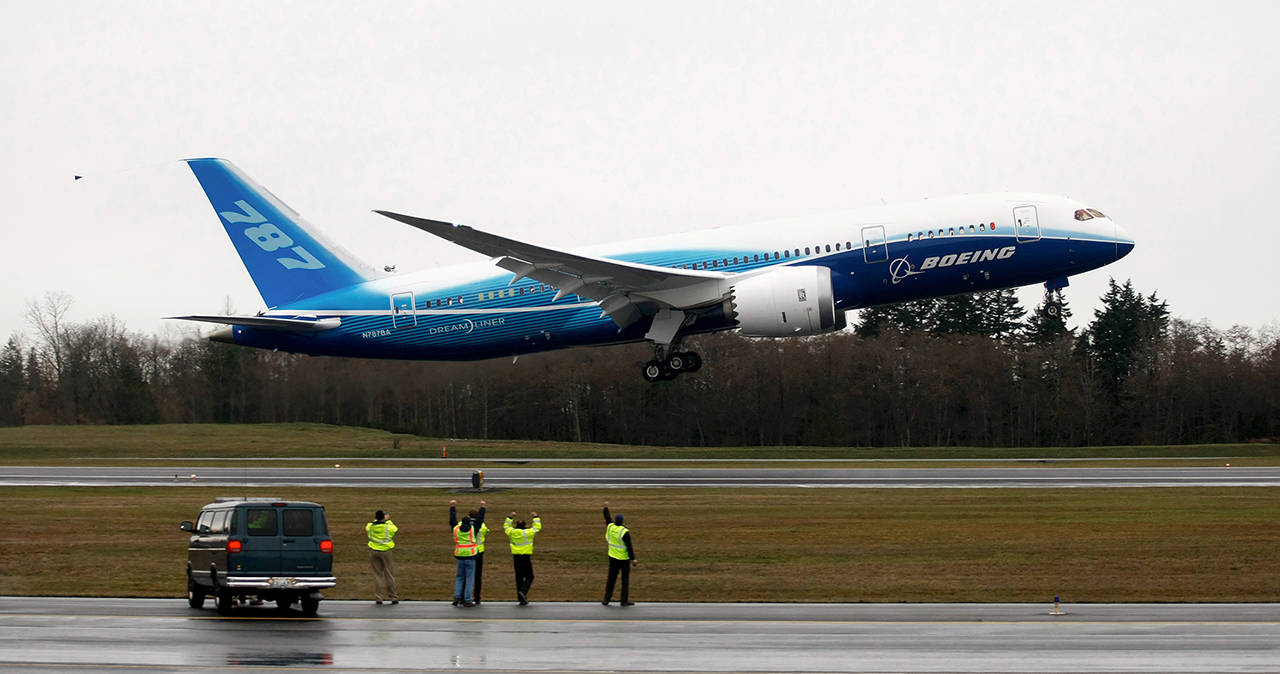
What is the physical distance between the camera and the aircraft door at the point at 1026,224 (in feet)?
136

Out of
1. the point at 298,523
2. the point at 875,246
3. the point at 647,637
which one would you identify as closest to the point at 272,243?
the point at 875,246

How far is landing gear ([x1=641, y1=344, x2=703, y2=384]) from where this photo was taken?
4525cm

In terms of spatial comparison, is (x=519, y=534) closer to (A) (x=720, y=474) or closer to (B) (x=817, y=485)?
(B) (x=817, y=485)

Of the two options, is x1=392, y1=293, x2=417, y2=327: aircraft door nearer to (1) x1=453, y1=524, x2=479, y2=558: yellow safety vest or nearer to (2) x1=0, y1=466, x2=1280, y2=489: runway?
(2) x1=0, y1=466, x2=1280, y2=489: runway

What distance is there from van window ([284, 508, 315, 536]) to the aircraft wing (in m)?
16.8

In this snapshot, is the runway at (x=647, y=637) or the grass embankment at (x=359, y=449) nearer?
the runway at (x=647, y=637)

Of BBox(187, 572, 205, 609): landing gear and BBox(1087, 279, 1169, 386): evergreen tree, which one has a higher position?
BBox(1087, 279, 1169, 386): evergreen tree

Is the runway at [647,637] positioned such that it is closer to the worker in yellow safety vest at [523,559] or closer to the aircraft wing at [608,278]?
the worker in yellow safety vest at [523,559]

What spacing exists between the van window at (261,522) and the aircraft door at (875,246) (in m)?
23.3

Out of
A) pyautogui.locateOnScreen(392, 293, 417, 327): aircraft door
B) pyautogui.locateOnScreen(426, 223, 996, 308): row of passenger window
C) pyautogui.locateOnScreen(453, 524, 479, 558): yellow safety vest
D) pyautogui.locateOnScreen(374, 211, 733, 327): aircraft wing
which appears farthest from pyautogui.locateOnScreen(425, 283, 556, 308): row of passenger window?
pyautogui.locateOnScreen(453, 524, 479, 558): yellow safety vest

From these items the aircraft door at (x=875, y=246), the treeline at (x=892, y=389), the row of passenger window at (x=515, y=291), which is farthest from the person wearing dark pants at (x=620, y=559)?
the treeline at (x=892, y=389)

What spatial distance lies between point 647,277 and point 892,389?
57076mm

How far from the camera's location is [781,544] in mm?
35250

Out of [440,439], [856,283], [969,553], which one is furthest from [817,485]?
[440,439]
